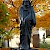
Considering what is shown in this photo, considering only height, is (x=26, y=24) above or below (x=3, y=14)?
below

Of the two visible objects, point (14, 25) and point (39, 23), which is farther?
point (14, 25)

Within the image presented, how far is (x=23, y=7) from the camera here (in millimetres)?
5176

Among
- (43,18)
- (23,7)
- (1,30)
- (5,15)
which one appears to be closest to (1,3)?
(5,15)

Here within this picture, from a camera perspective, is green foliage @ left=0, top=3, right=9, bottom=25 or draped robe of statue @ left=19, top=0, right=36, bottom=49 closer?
draped robe of statue @ left=19, top=0, right=36, bottom=49

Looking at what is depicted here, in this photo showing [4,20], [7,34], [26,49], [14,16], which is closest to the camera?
[26,49]

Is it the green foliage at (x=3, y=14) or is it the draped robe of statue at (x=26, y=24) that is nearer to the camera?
the draped robe of statue at (x=26, y=24)

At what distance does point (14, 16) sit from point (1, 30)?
98 centimetres

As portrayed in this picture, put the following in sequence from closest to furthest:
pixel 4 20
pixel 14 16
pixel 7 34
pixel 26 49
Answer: pixel 26 49
pixel 4 20
pixel 14 16
pixel 7 34

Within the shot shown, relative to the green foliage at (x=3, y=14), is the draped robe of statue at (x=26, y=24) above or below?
below

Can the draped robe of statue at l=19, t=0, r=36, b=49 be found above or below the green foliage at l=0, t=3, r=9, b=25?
below

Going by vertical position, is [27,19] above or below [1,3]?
below

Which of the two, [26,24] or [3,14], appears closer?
[26,24]

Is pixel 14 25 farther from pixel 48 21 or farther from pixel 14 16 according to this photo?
pixel 48 21

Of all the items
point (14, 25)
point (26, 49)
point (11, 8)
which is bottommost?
point (26, 49)
